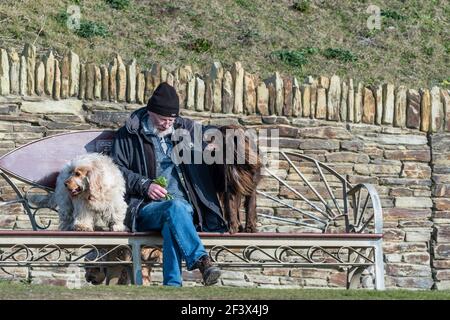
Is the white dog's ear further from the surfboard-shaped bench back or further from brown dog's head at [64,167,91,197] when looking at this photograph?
the surfboard-shaped bench back

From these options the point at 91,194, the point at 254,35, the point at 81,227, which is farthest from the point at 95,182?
the point at 254,35

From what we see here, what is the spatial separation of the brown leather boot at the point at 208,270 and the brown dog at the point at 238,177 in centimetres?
70

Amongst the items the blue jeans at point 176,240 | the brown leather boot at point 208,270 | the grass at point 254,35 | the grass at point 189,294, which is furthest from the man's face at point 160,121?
the grass at point 254,35

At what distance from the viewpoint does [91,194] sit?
918 centimetres

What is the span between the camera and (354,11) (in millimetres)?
17750

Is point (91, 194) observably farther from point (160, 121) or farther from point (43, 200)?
point (43, 200)

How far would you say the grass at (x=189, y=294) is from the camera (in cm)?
753

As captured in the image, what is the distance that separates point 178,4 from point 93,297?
10.2 metres

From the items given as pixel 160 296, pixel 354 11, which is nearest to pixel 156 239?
pixel 160 296

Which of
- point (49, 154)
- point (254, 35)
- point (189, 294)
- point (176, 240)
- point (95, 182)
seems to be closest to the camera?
point (189, 294)

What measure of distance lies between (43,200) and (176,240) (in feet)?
5.80

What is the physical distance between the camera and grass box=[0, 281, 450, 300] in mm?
7531

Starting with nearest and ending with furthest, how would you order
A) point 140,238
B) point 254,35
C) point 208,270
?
1. point 208,270
2. point 140,238
3. point 254,35

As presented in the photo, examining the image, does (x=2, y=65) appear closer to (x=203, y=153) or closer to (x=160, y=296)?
(x=203, y=153)
